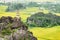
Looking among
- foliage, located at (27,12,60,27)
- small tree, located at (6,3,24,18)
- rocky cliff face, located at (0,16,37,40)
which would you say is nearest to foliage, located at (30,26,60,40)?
foliage, located at (27,12,60,27)

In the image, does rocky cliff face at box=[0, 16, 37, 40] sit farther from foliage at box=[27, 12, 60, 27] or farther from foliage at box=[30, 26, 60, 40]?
foliage at box=[27, 12, 60, 27]

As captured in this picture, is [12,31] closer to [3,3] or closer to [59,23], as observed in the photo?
[59,23]

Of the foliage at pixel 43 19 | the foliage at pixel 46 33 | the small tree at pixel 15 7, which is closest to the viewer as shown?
the foliage at pixel 46 33

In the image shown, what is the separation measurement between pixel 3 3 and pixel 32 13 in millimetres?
1981

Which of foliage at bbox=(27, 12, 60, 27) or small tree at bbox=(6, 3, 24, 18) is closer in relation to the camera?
foliage at bbox=(27, 12, 60, 27)

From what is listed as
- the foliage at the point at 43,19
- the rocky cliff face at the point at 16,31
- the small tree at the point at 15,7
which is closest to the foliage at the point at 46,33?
the foliage at the point at 43,19

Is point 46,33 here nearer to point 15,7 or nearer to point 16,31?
point 16,31

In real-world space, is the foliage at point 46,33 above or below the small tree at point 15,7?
below

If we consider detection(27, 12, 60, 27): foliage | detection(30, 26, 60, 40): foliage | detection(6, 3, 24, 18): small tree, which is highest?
detection(6, 3, 24, 18): small tree

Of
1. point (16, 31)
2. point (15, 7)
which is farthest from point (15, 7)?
point (16, 31)

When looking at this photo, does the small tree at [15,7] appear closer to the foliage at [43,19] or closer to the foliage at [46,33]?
the foliage at [43,19]

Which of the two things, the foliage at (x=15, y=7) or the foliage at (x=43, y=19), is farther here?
the foliage at (x=15, y=7)

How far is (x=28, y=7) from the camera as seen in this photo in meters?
13.5

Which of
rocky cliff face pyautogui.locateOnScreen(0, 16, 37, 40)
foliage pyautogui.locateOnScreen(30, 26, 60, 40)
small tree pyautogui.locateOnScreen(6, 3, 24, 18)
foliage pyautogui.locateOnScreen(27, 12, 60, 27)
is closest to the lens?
rocky cliff face pyautogui.locateOnScreen(0, 16, 37, 40)
